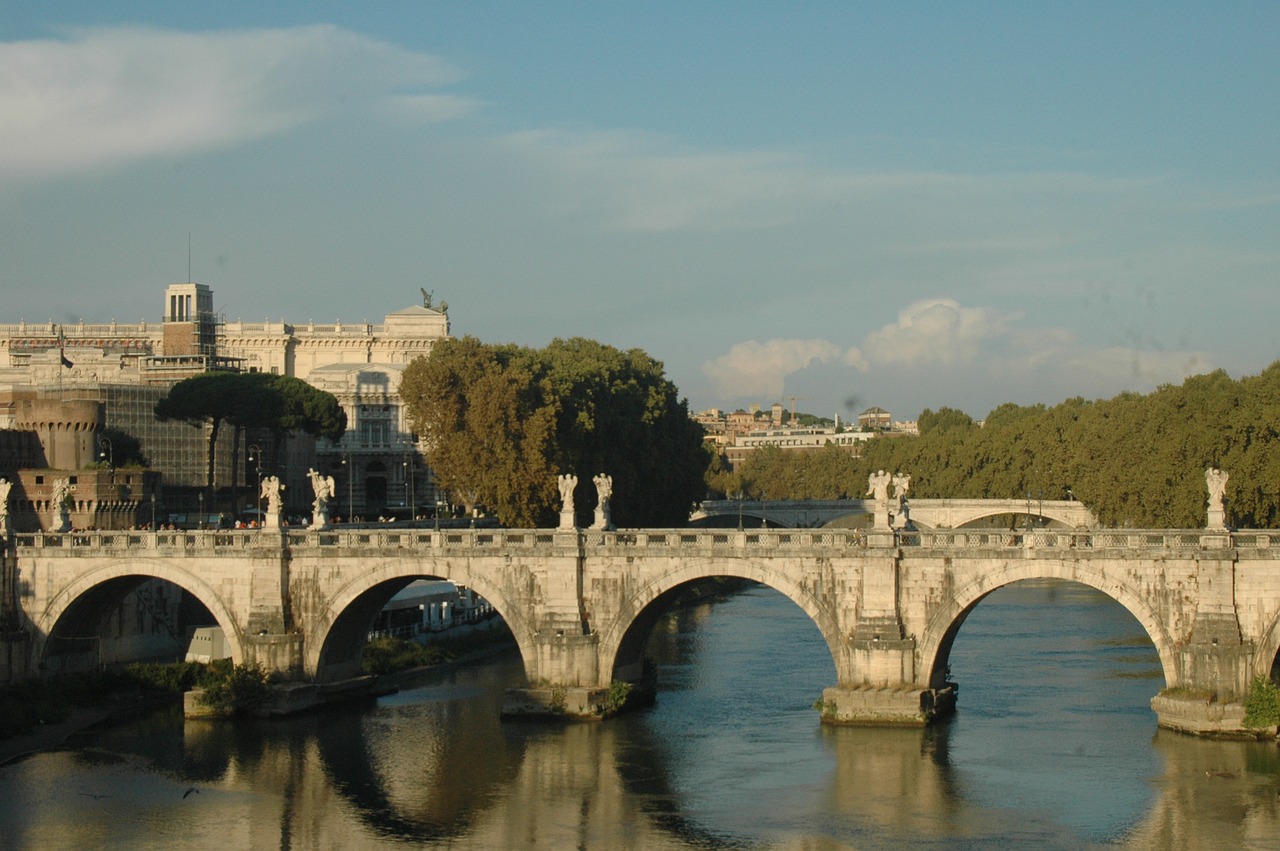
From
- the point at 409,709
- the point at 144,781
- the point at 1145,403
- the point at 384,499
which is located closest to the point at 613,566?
the point at 409,709

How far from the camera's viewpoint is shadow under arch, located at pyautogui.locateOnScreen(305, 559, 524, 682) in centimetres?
5675

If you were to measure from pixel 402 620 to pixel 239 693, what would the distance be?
55.1 feet

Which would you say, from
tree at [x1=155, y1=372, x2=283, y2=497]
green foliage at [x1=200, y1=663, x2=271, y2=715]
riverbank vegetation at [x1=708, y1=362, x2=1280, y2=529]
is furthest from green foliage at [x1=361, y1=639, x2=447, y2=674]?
riverbank vegetation at [x1=708, y1=362, x2=1280, y2=529]

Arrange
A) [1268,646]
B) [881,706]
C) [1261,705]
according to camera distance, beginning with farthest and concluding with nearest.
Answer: [881,706] < [1268,646] < [1261,705]

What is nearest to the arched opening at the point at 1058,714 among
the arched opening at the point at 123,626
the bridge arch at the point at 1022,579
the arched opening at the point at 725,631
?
the bridge arch at the point at 1022,579

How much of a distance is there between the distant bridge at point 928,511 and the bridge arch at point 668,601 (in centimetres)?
4784

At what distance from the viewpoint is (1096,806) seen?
146 feet

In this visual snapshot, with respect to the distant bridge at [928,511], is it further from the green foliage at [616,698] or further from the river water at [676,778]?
the green foliage at [616,698]

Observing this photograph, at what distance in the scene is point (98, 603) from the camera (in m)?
63.0

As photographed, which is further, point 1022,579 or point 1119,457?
point 1119,457

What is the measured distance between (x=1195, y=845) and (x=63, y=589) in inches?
1469

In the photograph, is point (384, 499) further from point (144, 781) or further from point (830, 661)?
point (144, 781)

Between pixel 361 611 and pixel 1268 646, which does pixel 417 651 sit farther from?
pixel 1268 646

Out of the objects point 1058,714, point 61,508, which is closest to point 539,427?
point 61,508
